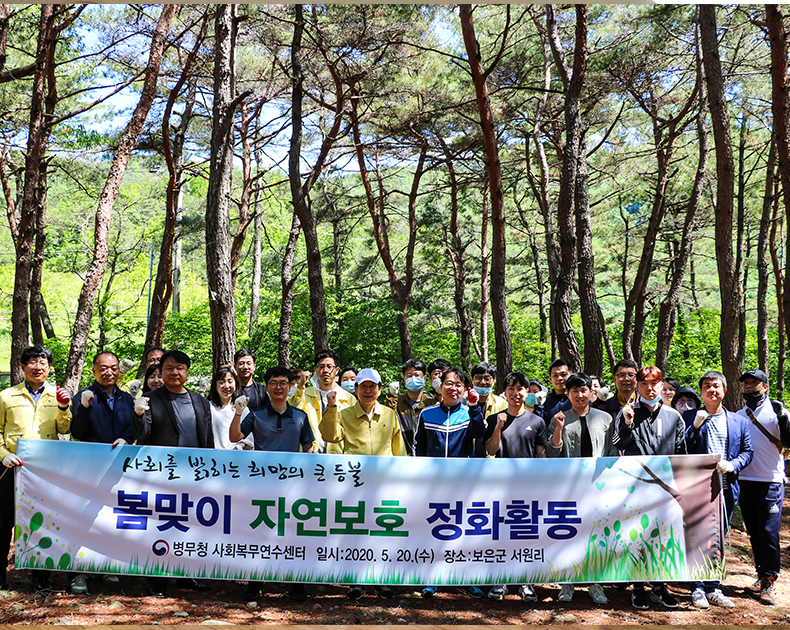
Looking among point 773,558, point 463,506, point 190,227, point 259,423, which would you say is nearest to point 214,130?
point 259,423

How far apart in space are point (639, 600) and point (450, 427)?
64.6 inches

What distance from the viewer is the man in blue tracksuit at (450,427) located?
14.9 ft

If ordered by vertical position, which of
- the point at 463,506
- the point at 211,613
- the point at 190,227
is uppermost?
the point at 190,227

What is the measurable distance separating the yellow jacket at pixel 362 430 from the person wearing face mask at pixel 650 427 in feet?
4.96

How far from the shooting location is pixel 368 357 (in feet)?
53.2

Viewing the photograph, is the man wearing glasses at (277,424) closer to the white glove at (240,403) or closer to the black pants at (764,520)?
the white glove at (240,403)

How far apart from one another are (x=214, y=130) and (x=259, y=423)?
415 cm

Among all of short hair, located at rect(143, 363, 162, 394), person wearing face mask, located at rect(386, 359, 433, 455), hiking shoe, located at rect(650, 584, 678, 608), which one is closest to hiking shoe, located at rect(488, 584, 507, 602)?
hiking shoe, located at rect(650, 584, 678, 608)

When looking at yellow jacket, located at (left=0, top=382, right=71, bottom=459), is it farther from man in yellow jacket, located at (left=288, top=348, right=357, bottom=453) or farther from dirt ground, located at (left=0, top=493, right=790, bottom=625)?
man in yellow jacket, located at (left=288, top=348, right=357, bottom=453)

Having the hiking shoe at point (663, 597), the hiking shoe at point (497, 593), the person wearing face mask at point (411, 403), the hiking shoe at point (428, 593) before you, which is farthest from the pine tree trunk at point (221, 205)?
the hiking shoe at point (663, 597)

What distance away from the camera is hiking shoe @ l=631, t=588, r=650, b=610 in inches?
171

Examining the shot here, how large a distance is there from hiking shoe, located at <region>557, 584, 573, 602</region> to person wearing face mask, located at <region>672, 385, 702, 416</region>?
159 cm

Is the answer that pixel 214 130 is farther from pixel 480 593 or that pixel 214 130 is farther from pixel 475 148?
pixel 475 148

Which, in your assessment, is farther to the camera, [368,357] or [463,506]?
[368,357]
